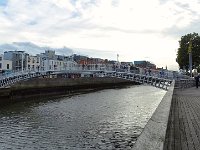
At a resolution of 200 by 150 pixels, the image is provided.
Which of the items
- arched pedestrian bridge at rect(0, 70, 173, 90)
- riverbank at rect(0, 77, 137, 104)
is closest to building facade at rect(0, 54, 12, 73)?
riverbank at rect(0, 77, 137, 104)

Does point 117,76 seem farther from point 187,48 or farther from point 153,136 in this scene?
point 153,136

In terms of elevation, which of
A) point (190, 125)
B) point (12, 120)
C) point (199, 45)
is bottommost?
point (12, 120)

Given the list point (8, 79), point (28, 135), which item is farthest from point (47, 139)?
point (8, 79)

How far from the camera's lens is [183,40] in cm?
6128

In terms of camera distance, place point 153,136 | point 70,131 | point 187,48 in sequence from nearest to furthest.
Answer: point 153,136 < point 70,131 < point 187,48

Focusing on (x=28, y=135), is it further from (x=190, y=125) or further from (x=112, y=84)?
(x=112, y=84)

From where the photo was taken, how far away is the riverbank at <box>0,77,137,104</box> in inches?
1479

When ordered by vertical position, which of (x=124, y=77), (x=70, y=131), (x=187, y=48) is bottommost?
(x=70, y=131)

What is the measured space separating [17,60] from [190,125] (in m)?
82.8

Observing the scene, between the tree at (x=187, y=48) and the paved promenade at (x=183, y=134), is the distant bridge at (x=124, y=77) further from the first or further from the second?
the tree at (x=187, y=48)

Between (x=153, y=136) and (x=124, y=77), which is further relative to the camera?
(x=124, y=77)

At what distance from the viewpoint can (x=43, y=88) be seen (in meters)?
45.4

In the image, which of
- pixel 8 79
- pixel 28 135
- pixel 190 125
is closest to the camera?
pixel 190 125

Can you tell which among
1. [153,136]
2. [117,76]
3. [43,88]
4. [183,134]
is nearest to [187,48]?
[117,76]
